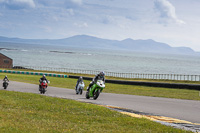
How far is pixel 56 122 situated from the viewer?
10.2 metres

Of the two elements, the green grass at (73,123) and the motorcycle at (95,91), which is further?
the motorcycle at (95,91)

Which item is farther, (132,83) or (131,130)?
(132,83)

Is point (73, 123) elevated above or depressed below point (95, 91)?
below

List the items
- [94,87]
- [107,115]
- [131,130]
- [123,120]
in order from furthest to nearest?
1. [94,87]
2. [107,115]
3. [123,120]
4. [131,130]

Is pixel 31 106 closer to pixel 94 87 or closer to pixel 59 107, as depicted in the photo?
pixel 59 107

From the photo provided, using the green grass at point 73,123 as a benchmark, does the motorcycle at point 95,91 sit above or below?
above

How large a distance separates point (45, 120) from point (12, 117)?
1.08 m

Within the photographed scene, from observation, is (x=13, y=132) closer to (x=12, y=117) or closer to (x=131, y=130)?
(x=12, y=117)

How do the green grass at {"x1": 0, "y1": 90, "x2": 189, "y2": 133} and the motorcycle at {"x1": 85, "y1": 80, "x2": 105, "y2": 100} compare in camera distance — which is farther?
the motorcycle at {"x1": 85, "y1": 80, "x2": 105, "y2": 100}

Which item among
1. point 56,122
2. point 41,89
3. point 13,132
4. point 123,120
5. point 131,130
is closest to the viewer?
point 13,132

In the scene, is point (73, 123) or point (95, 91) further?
point (95, 91)

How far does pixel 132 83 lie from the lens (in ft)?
127

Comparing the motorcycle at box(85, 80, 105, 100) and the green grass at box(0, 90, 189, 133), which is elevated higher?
the motorcycle at box(85, 80, 105, 100)

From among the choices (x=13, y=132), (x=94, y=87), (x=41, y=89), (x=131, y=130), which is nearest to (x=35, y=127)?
(x=13, y=132)
